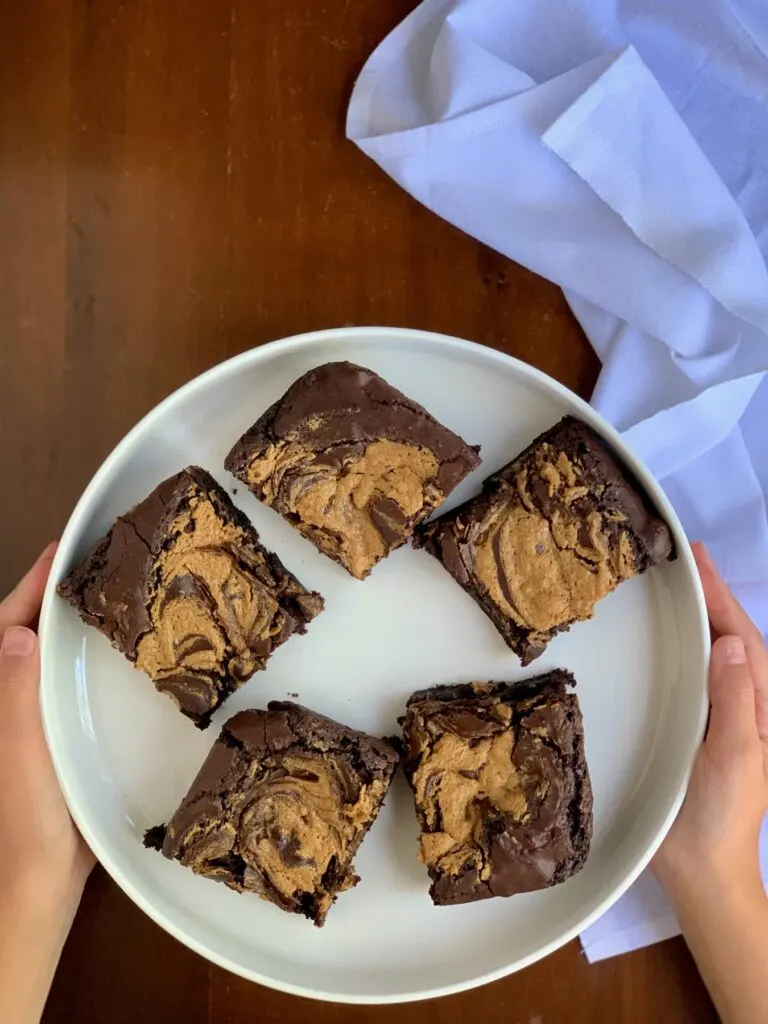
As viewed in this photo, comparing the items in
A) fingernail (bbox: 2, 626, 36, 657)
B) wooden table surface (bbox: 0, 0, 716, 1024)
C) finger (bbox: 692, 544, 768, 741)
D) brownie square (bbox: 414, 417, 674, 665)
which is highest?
wooden table surface (bbox: 0, 0, 716, 1024)

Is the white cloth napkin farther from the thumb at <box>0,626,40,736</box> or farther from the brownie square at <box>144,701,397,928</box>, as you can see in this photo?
the thumb at <box>0,626,40,736</box>

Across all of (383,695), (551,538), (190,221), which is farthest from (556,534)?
(190,221)

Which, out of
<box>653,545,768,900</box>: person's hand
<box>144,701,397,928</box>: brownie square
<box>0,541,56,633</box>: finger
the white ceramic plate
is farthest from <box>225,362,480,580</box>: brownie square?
<box>653,545,768,900</box>: person's hand

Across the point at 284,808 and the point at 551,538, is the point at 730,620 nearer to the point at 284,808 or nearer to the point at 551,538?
the point at 551,538

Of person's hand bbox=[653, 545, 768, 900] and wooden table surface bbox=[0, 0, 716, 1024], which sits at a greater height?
wooden table surface bbox=[0, 0, 716, 1024]

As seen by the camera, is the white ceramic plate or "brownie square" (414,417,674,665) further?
the white ceramic plate

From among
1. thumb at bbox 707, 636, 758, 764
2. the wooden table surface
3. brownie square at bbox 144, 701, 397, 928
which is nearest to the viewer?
thumb at bbox 707, 636, 758, 764
